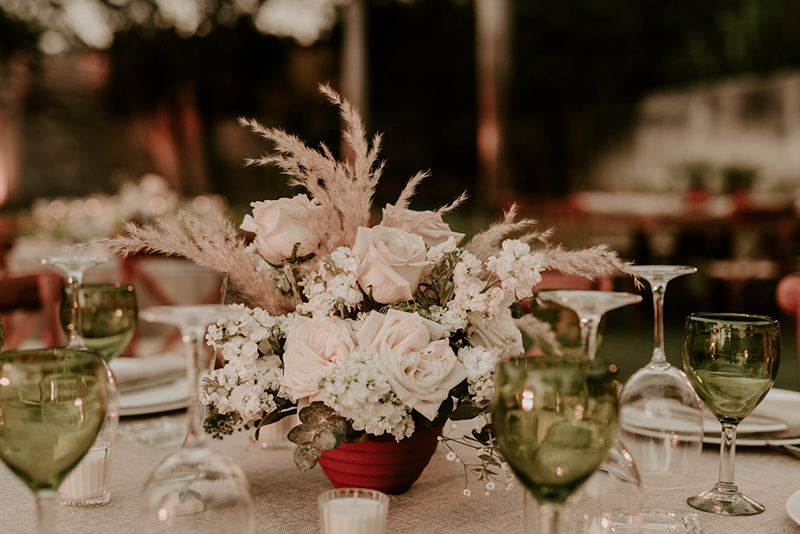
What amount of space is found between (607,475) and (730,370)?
236 mm

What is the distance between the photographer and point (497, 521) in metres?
0.89

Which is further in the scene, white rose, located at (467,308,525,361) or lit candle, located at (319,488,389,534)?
white rose, located at (467,308,525,361)

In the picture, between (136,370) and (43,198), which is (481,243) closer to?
(136,370)

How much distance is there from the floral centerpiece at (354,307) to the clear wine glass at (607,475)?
0.14 meters

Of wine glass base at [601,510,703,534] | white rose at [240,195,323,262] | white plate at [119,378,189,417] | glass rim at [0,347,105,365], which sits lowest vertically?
wine glass base at [601,510,703,534]

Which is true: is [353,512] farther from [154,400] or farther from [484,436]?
[154,400]

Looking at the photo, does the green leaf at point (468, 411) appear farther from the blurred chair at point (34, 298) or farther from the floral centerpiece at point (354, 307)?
the blurred chair at point (34, 298)

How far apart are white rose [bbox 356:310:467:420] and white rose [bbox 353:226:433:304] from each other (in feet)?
0.16

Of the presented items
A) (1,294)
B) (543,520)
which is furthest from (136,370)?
(543,520)

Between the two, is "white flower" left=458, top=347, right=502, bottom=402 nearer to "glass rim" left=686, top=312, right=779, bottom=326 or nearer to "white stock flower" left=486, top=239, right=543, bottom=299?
"white stock flower" left=486, top=239, right=543, bottom=299

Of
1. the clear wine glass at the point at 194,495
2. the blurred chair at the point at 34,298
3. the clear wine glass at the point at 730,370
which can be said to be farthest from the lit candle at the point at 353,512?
the blurred chair at the point at 34,298

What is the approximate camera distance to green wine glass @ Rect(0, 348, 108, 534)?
0.65 metres

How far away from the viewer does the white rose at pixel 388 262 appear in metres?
0.90

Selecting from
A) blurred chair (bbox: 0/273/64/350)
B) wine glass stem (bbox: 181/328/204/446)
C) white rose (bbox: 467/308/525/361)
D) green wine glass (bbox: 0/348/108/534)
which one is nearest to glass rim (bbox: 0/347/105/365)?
green wine glass (bbox: 0/348/108/534)
